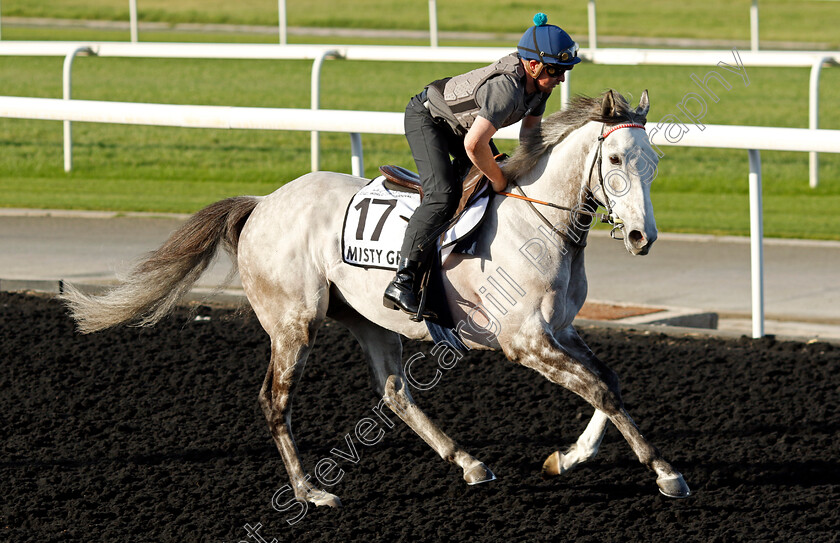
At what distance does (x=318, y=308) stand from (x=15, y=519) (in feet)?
4.75

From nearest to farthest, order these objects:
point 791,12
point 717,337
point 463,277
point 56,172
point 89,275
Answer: point 463,277 < point 717,337 < point 89,275 < point 56,172 < point 791,12

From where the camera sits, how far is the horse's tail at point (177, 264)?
5.44 metres

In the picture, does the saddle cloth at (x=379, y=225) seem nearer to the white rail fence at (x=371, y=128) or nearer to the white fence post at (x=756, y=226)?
the white rail fence at (x=371, y=128)

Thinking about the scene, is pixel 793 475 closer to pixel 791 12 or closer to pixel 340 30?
pixel 340 30

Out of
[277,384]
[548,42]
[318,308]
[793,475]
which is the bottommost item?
[793,475]

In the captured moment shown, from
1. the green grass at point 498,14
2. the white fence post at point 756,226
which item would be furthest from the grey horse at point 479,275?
the green grass at point 498,14

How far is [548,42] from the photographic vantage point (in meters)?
4.39

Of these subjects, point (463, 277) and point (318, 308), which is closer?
point (463, 277)

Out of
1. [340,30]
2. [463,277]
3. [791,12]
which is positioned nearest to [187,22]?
[340,30]

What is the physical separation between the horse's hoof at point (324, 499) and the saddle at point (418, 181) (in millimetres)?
1232

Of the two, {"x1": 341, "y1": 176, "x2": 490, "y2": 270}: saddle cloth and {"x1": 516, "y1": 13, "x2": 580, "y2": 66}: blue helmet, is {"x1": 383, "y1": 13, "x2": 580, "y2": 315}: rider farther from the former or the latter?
{"x1": 341, "y1": 176, "x2": 490, "y2": 270}: saddle cloth

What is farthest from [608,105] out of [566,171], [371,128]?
[371,128]

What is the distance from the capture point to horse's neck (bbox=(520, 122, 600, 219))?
4.46 metres

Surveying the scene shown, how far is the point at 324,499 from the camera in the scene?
479 cm
